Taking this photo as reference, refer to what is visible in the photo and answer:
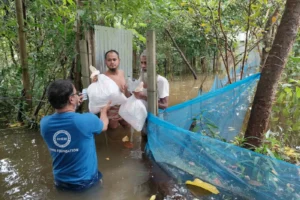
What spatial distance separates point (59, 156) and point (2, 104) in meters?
3.57

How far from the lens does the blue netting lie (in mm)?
1759

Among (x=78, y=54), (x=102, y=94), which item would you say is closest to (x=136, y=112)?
(x=102, y=94)

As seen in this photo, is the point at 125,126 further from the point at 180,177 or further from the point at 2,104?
the point at 2,104

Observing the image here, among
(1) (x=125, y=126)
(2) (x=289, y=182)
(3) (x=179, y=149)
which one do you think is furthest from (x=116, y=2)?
(2) (x=289, y=182)

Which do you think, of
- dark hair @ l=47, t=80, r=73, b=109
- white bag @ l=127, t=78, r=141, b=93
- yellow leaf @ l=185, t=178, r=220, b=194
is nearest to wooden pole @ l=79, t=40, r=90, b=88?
white bag @ l=127, t=78, r=141, b=93

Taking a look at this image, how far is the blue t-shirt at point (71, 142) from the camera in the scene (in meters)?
1.93

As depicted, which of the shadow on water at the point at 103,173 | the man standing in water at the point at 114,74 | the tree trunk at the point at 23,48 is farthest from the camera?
the tree trunk at the point at 23,48

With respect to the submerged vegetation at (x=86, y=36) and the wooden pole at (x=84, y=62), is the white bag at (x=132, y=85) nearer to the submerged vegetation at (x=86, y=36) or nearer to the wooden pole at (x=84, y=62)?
the wooden pole at (x=84, y=62)

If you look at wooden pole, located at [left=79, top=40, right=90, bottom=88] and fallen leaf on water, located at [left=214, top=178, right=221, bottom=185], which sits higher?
wooden pole, located at [left=79, top=40, right=90, bottom=88]

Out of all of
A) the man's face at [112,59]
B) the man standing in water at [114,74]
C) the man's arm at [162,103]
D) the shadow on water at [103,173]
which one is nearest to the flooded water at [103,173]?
the shadow on water at [103,173]

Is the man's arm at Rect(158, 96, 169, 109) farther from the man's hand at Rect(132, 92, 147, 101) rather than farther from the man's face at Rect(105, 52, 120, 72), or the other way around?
the man's face at Rect(105, 52, 120, 72)

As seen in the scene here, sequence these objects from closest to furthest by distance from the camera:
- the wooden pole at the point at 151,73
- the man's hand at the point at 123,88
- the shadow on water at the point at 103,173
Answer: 1. the shadow on water at the point at 103,173
2. the wooden pole at the point at 151,73
3. the man's hand at the point at 123,88

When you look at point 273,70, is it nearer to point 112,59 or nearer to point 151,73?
point 151,73

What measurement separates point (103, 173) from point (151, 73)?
1.30 meters
